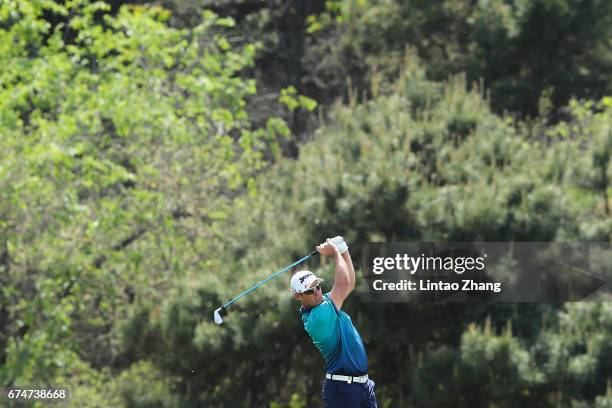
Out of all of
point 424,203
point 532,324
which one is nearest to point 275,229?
point 424,203

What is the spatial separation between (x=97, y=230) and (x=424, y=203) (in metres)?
4.57

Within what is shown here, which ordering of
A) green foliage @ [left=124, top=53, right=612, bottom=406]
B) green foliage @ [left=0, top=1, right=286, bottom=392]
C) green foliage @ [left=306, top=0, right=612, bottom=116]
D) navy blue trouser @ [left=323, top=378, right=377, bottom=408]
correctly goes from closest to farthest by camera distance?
navy blue trouser @ [left=323, top=378, right=377, bottom=408], green foliage @ [left=124, top=53, right=612, bottom=406], green foliage @ [left=0, top=1, right=286, bottom=392], green foliage @ [left=306, top=0, right=612, bottom=116]

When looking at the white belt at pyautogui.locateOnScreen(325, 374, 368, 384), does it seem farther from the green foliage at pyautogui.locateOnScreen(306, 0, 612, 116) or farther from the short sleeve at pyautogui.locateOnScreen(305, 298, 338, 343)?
the green foliage at pyautogui.locateOnScreen(306, 0, 612, 116)

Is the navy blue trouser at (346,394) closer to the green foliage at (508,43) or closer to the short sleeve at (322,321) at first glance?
the short sleeve at (322,321)

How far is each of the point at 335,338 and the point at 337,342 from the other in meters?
0.04

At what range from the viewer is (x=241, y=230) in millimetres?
17156

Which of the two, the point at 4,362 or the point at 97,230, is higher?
the point at 97,230

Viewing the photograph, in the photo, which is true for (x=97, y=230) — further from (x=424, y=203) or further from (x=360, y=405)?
(x=360, y=405)

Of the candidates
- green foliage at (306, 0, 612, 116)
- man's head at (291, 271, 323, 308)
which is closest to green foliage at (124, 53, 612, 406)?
man's head at (291, 271, 323, 308)

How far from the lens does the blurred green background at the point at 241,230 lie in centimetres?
1517

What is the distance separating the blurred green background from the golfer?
6.45 metres

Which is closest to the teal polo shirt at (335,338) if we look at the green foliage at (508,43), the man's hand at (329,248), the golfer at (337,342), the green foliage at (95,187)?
the golfer at (337,342)

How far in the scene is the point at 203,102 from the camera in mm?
19781

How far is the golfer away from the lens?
7824 mm
